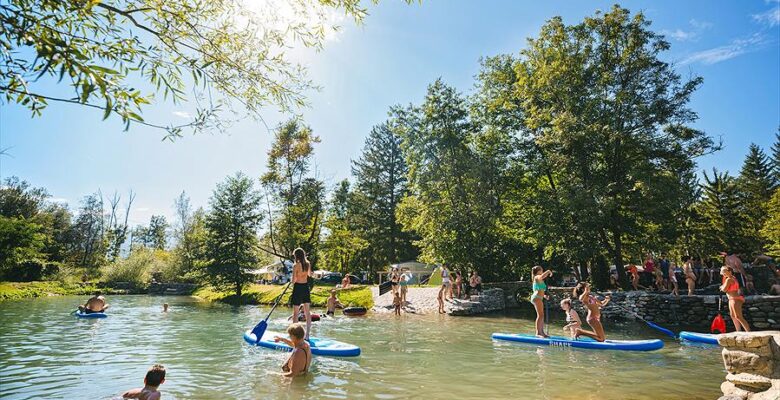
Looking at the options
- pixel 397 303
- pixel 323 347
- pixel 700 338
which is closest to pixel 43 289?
pixel 397 303

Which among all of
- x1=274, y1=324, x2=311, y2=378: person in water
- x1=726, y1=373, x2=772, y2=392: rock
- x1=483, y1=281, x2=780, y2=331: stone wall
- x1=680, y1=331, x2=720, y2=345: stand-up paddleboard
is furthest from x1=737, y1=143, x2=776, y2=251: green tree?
x1=274, y1=324, x2=311, y2=378: person in water

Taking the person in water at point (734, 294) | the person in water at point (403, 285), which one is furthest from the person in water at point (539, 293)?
the person in water at point (403, 285)

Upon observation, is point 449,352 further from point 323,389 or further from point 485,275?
point 485,275

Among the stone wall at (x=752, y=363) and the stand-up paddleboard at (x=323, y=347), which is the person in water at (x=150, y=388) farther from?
the stone wall at (x=752, y=363)

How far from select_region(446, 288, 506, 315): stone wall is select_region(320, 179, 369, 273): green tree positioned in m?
17.3

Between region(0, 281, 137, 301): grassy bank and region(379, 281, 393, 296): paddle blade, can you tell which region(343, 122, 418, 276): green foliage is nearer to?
region(379, 281, 393, 296): paddle blade

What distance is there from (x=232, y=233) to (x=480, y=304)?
2239 centimetres

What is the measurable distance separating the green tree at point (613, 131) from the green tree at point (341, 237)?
20138mm

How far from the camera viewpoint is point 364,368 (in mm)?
8625

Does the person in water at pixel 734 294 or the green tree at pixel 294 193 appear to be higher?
the green tree at pixel 294 193

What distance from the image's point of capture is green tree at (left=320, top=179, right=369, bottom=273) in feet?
123

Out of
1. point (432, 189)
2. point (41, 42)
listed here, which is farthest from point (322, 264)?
point (41, 42)

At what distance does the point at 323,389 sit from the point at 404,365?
257cm

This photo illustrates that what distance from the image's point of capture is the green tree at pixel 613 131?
20.5 m
